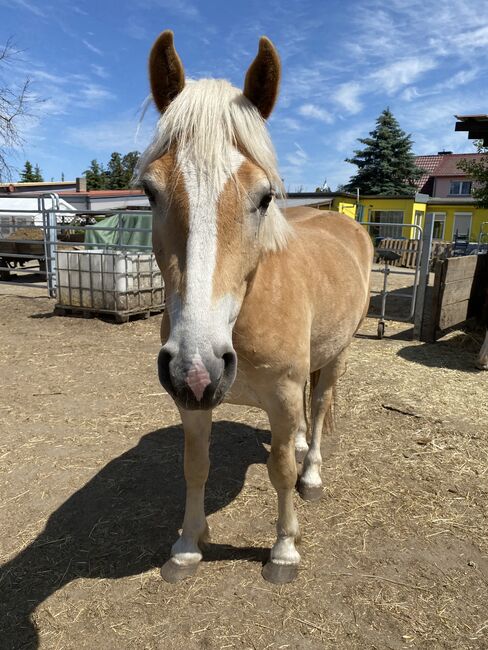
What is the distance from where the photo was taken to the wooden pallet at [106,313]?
7.17 m

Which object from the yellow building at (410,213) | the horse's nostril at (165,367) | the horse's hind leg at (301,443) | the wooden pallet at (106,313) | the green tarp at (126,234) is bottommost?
the horse's hind leg at (301,443)

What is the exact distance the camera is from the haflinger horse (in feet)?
4.15

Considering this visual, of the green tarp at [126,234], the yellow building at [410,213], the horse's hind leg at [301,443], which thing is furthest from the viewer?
the yellow building at [410,213]

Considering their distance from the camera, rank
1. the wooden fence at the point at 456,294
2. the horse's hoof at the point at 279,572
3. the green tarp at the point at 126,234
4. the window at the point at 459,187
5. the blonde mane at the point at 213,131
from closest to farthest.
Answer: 1. the blonde mane at the point at 213,131
2. the horse's hoof at the point at 279,572
3. the wooden fence at the point at 456,294
4. the green tarp at the point at 126,234
5. the window at the point at 459,187

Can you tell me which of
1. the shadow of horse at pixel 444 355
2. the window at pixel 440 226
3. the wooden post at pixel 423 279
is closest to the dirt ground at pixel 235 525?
the shadow of horse at pixel 444 355

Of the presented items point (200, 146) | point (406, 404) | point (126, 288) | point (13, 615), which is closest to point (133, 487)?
point (13, 615)

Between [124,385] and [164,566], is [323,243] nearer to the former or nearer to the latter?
[164,566]

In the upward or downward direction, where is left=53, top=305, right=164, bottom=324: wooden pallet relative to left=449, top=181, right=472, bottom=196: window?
downward

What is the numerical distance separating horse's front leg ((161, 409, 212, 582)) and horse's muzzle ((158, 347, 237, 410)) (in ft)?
2.71

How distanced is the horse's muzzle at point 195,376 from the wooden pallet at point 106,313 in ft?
20.0

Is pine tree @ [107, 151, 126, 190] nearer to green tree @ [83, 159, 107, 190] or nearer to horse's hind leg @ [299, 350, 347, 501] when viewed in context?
green tree @ [83, 159, 107, 190]

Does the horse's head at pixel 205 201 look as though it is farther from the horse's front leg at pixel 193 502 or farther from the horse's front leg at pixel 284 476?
the horse's front leg at pixel 193 502

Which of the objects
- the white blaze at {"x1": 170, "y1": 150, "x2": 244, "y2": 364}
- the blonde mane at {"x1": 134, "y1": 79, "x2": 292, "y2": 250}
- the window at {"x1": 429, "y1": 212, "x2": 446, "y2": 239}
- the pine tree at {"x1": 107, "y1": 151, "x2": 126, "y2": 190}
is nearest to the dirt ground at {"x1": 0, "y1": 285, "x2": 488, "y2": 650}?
the white blaze at {"x1": 170, "y1": 150, "x2": 244, "y2": 364}

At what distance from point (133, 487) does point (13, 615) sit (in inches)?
40.2
